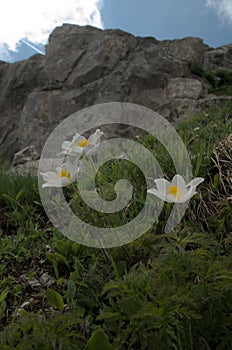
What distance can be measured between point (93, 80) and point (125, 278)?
293 inches

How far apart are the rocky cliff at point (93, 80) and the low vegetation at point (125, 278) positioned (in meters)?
4.89

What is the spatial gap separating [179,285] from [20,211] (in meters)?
1.97

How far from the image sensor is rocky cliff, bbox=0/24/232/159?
7.87m

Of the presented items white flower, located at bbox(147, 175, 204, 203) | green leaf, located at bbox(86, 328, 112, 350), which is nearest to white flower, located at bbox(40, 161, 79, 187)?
white flower, located at bbox(147, 175, 204, 203)

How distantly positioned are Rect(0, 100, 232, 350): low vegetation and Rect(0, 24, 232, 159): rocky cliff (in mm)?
4891

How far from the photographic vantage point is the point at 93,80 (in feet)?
27.0

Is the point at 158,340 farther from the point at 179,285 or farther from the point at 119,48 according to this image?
the point at 119,48

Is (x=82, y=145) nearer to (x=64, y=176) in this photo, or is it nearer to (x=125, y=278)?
(x=64, y=176)

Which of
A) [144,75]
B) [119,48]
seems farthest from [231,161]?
[119,48]

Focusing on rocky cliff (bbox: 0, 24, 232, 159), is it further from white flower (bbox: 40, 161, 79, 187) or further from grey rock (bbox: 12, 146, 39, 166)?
white flower (bbox: 40, 161, 79, 187)

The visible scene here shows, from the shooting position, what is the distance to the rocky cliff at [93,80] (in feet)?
25.8

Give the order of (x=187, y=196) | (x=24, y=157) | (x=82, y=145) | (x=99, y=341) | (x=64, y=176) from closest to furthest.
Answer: (x=99, y=341)
(x=187, y=196)
(x=64, y=176)
(x=82, y=145)
(x=24, y=157)

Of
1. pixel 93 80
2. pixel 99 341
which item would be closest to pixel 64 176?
pixel 99 341

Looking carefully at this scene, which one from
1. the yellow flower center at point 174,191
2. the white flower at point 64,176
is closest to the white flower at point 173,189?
the yellow flower center at point 174,191
